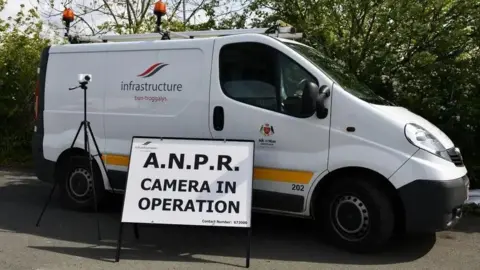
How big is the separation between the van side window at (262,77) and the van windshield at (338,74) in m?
0.26

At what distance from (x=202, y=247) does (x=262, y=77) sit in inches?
74.7

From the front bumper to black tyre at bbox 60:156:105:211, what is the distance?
148 inches

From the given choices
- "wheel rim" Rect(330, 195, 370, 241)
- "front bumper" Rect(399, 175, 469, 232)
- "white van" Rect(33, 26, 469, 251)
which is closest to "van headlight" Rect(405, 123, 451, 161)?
"white van" Rect(33, 26, 469, 251)

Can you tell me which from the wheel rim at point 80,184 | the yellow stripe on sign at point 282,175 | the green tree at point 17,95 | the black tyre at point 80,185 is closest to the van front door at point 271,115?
the yellow stripe on sign at point 282,175

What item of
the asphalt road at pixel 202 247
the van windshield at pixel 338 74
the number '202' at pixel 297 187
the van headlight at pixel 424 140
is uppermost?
the van windshield at pixel 338 74

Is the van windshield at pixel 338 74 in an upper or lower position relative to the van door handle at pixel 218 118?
upper

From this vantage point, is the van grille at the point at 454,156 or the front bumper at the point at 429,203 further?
the van grille at the point at 454,156

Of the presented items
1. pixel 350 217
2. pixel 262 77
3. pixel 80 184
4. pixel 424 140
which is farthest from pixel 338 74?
pixel 80 184

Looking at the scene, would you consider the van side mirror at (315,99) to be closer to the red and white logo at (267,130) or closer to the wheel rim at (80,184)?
the red and white logo at (267,130)

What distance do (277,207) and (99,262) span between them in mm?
1875

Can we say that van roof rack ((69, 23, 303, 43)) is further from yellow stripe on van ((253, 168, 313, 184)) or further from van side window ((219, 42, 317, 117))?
yellow stripe on van ((253, 168, 313, 184))

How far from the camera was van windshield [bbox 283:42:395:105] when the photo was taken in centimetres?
581

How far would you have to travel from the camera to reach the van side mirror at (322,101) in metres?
5.49

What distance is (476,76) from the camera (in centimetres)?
801
